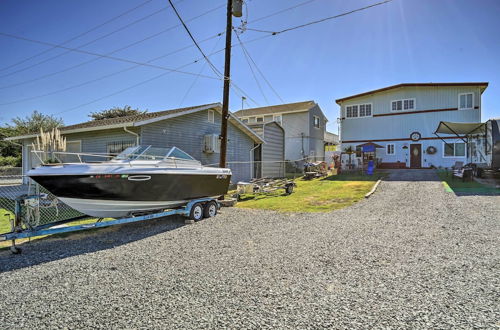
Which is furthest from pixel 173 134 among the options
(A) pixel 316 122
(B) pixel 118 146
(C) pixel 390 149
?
(A) pixel 316 122

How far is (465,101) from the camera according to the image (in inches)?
825

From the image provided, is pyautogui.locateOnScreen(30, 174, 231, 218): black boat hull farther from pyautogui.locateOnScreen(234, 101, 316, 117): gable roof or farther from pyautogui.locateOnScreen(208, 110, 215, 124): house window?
pyautogui.locateOnScreen(234, 101, 316, 117): gable roof

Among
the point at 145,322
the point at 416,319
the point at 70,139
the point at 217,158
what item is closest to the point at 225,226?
the point at 145,322

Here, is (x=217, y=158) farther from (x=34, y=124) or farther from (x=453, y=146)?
(x=34, y=124)

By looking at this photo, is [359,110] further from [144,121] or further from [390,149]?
[144,121]

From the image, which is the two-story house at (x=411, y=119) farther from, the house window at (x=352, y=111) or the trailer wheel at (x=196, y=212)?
the trailer wheel at (x=196, y=212)

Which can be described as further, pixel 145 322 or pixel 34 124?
pixel 34 124

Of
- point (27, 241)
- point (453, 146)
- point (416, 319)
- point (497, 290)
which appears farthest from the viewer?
point (453, 146)

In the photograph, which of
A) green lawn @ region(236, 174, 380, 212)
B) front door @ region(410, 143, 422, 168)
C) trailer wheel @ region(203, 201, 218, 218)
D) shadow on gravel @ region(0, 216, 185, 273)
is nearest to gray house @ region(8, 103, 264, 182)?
green lawn @ region(236, 174, 380, 212)

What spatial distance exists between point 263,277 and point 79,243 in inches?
161

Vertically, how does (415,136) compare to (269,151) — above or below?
above

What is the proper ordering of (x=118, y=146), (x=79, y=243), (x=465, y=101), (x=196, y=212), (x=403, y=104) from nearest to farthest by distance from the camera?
(x=79, y=243)
(x=196, y=212)
(x=118, y=146)
(x=465, y=101)
(x=403, y=104)

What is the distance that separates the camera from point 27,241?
573 cm

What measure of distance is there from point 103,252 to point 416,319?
4.87m
